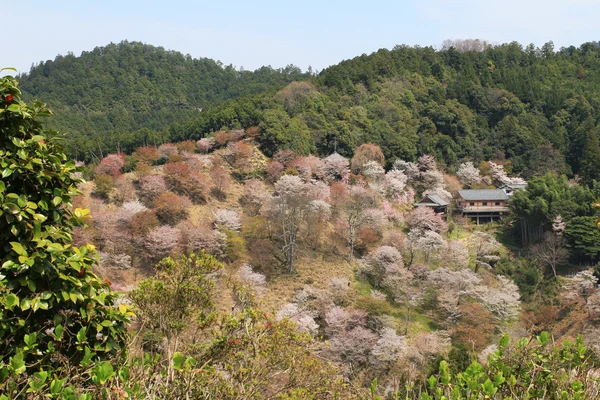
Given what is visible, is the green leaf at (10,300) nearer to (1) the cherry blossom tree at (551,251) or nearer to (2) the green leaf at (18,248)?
(2) the green leaf at (18,248)

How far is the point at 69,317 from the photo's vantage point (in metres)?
3.74

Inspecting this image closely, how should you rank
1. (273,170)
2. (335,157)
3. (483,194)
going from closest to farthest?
(273,170) < (483,194) < (335,157)

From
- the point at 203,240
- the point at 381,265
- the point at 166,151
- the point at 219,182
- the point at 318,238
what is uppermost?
the point at 166,151

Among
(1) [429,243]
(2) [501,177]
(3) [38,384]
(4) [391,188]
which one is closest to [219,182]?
(4) [391,188]

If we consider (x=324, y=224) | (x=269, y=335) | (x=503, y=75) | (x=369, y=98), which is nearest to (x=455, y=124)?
(x=369, y=98)

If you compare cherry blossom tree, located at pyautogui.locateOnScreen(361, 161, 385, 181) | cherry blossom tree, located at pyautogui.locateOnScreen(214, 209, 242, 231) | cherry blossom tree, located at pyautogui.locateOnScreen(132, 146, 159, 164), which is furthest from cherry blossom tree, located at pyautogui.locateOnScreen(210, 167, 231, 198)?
cherry blossom tree, located at pyautogui.locateOnScreen(361, 161, 385, 181)

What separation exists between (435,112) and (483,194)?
1041 centimetres

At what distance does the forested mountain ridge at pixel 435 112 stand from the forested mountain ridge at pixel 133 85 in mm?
14080

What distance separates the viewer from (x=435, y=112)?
130 feet

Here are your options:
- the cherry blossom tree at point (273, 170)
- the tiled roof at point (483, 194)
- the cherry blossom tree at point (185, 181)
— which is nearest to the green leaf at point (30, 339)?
the cherry blossom tree at point (185, 181)

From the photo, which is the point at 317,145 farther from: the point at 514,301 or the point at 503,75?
the point at 503,75

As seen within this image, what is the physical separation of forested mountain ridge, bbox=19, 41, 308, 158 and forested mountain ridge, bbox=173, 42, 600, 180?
46.2 feet

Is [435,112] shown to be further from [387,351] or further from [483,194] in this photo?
[387,351]

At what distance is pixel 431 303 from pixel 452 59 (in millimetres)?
34960
